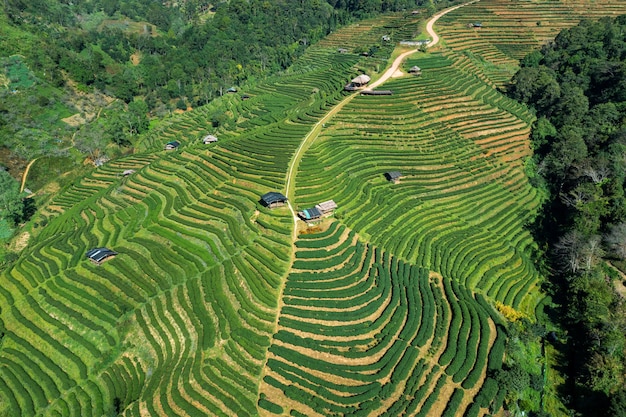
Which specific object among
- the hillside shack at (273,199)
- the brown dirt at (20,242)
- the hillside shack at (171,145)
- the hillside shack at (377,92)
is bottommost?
the brown dirt at (20,242)

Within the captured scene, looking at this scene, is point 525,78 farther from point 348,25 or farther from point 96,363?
point 96,363

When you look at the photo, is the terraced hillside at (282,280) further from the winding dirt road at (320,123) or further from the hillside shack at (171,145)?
the hillside shack at (171,145)

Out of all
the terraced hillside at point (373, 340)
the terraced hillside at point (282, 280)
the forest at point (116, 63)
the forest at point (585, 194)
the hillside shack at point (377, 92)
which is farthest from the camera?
the forest at point (116, 63)

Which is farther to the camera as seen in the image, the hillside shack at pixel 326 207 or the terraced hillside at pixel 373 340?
the hillside shack at pixel 326 207

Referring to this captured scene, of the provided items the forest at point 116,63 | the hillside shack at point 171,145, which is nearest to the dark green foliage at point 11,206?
the forest at point 116,63

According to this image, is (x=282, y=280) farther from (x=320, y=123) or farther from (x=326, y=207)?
(x=320, y=123)

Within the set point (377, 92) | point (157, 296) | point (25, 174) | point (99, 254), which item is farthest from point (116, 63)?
point (157, 296)
